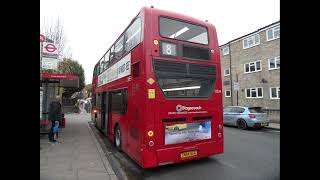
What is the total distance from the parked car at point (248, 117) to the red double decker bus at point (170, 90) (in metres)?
9.53

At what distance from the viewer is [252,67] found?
2623 centimetres

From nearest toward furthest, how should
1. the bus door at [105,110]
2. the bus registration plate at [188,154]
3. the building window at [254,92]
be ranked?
1. the bus registration plate at [188,154]
2. the bus door at [105,110]
3. the building window at [254,92]

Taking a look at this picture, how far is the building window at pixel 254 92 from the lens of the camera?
24850 millimetres

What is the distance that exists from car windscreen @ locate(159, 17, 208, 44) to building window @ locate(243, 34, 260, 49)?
19921 millimetres

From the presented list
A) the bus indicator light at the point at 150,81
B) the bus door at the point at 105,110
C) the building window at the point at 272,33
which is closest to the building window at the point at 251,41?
the building window at the point at 272,33

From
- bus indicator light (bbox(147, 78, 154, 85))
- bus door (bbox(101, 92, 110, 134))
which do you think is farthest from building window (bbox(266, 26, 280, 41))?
bus indicator light (bbox(147, 78, 154, 85))

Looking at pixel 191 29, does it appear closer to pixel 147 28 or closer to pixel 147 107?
pixel 147 28

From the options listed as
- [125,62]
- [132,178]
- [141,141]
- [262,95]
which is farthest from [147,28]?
[262,95]

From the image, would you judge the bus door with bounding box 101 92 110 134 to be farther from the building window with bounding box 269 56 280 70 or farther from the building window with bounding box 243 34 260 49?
the building window with bounding box 243 34 260 49

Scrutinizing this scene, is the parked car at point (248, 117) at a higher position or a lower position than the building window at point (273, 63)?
lower

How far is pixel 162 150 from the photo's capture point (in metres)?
6.37

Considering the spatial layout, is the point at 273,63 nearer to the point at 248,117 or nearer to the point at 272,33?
the point at 272,33

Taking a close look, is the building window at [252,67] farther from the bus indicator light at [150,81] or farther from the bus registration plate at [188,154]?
the bus indicator light at [150,81]

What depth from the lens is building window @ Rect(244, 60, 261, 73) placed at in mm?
25308
